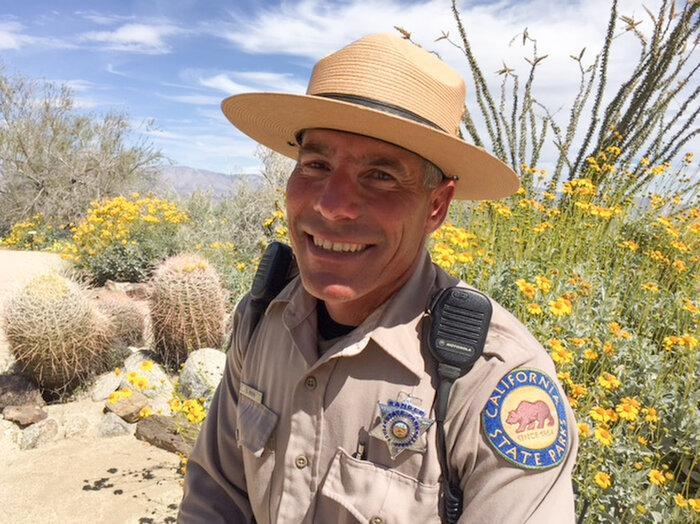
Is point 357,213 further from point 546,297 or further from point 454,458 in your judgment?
point 546,297

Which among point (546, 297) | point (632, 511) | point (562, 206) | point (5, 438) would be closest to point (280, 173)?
point (562, 206)

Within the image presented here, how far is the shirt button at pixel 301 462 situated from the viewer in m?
1.30

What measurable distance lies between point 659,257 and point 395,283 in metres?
3.03

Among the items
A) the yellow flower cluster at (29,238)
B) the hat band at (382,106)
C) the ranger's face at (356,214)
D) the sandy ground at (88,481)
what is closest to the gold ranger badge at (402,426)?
the ranger's face at (356,214)

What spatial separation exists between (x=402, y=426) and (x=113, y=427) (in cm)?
363

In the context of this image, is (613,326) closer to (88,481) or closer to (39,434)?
(88,481)

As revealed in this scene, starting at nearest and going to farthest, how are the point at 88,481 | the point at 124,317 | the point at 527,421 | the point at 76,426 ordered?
the point at 527,421 → the point at 88,481 → the point at 76,426 → the point at 124,317

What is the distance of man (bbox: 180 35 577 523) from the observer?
110cm

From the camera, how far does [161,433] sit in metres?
3.87

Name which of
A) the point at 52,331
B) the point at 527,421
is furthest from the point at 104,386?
the point at 527,421

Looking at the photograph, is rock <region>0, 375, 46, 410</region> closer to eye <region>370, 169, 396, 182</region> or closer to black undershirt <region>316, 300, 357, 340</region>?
black undershirt <region>316, 300, 357, 340</region>

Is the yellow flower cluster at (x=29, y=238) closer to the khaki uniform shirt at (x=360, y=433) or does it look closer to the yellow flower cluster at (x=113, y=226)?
the yellow flower cluster at (x=113, y=226)

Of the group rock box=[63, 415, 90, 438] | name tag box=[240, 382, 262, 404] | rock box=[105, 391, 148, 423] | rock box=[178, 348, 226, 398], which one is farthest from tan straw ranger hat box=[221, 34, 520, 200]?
rock box=[63, 415, 90, 438]

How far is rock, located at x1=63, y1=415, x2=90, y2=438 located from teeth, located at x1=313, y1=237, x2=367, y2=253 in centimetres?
367
